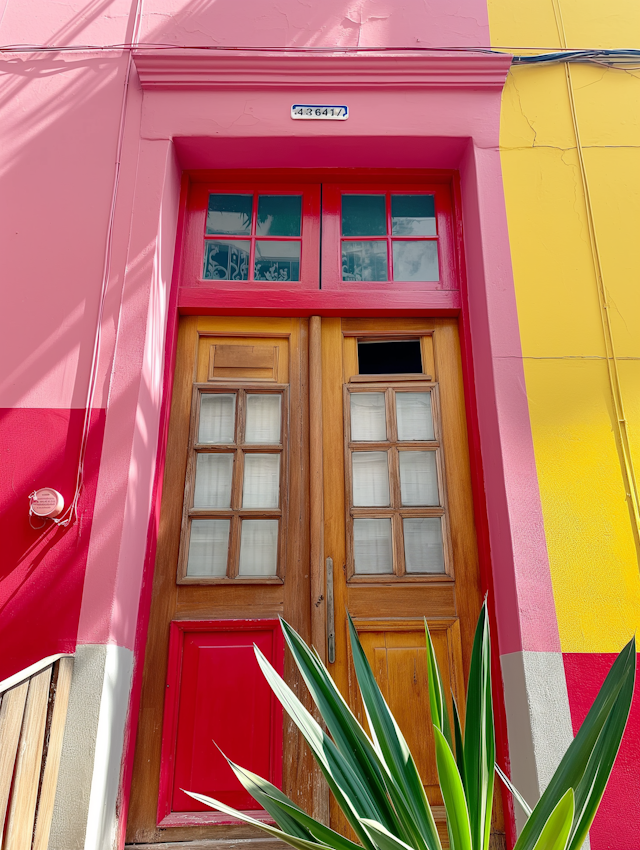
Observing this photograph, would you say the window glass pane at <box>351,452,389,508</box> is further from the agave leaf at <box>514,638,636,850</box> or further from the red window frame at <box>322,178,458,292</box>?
the agave leaf at <box>514,638,636,850</box>

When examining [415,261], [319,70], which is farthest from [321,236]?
[319,70]

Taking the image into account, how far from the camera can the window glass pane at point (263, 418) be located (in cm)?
303

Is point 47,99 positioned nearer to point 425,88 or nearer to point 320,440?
point 425,88

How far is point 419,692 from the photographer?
102 inches

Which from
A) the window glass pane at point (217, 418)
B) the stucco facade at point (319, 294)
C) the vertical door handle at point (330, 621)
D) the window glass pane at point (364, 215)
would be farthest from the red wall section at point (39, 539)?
the window glass pane at point (364, 215)

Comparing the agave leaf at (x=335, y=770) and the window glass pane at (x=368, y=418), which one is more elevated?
the window glass pane at (x=368, y=418)

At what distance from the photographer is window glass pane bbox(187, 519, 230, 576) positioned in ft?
9.18

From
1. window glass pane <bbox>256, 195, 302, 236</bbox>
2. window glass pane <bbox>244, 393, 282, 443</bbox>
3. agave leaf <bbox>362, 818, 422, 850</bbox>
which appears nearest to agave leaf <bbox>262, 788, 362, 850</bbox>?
agave leaf <bbox>362, 818, 422, 850</bbox>

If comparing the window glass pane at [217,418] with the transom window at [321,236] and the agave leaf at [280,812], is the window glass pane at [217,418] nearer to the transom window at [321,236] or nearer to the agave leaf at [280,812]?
the transom window at [321,236]

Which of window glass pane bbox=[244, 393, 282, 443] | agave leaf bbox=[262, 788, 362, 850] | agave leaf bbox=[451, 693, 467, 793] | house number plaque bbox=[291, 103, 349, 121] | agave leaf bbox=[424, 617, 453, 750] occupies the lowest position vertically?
agave leaf bbox=[262, 788, 362, 850]

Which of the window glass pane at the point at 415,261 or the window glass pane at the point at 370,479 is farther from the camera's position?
the window glass pane at the point at 415,261

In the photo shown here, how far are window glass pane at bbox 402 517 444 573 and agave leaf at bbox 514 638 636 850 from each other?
1.21 metres

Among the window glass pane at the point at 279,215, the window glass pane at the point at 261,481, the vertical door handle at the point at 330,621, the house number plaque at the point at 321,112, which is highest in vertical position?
the house number plaque at the point at 321,112

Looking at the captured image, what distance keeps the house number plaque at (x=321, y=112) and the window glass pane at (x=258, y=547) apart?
77.6 inches
